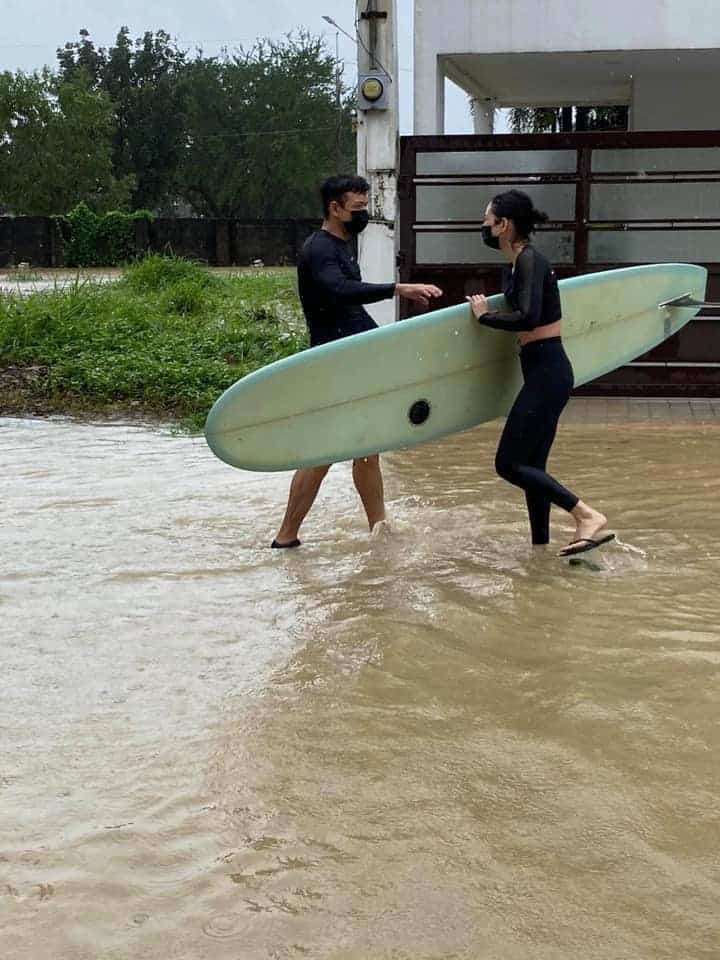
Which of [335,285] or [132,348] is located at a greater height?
[335,285]

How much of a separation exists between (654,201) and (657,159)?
323 mm

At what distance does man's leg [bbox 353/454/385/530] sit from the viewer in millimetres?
5801

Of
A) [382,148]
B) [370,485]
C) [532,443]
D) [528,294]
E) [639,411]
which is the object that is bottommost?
[639,411]

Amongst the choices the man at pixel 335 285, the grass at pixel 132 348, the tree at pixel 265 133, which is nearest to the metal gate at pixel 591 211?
the grass at pixel 132 348

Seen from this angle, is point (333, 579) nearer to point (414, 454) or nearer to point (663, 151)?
point (414, 454)

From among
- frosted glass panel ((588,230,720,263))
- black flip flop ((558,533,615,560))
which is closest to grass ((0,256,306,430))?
frosted glass panel ((588,230,720,263))

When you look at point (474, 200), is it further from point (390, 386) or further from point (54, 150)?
point (54, 150)

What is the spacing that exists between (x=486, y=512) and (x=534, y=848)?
3527 millimetres

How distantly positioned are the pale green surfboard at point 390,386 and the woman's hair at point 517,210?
1.94ft

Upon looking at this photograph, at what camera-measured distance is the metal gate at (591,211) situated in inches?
377

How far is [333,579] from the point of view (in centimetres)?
525

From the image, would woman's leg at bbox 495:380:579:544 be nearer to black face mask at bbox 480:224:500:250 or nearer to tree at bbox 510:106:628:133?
black face mask at bbox 480:224:500:250

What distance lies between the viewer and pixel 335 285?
527 cm

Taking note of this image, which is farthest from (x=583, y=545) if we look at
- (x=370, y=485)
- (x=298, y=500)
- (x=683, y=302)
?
(x=683, y=302)
